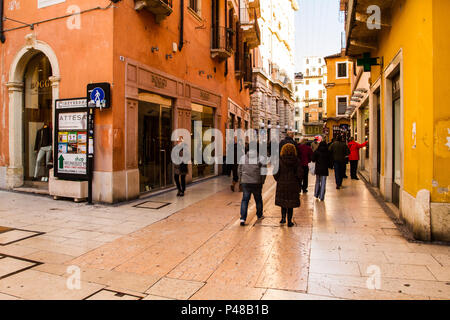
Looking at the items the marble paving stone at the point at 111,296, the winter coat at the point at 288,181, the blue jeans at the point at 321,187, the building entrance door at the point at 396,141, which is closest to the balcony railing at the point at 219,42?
the blue jeans at the point at 321,187

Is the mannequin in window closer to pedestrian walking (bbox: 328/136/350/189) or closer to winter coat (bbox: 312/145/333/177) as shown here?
winter coat (bbox: 312/145/333/177)

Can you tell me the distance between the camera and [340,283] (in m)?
4.06

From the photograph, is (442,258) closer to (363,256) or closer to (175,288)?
(363,256)

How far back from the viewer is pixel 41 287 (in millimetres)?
4020

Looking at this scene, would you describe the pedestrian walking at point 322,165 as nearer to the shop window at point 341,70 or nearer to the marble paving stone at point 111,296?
the marble paving stone at point 111,296

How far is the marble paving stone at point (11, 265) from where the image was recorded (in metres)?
4.49

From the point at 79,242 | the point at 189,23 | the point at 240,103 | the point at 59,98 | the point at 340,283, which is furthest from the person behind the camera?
the point at 240,103

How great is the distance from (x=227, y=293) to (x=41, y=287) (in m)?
2.26

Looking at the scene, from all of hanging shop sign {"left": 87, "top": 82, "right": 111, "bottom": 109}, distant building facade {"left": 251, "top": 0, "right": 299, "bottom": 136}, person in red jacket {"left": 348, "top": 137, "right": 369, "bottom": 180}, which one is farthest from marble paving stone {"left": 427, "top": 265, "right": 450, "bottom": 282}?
distant building facade {"left": 251, "top": 0, "right": 299, "bottom": 136}

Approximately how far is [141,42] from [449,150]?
8.65m

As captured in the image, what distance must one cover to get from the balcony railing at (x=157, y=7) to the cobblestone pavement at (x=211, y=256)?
6.06 metres

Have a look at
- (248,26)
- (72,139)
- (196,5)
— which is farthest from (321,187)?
(248,26)
